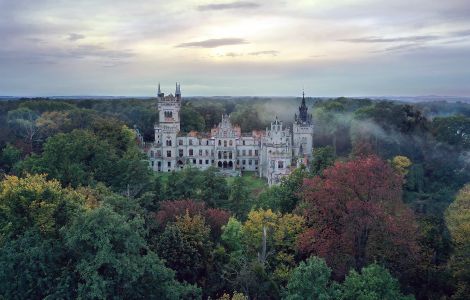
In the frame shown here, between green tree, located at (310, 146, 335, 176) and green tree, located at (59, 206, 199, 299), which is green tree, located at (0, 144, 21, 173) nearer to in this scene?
green tree, located at (310, 146, 335, 176)

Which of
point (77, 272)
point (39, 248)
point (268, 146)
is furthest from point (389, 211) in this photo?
point (268, 146)

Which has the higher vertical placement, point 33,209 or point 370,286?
point 33,209

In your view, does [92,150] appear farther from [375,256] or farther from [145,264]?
[375,256]

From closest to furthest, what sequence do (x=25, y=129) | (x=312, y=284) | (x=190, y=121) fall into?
(x=312, y=284) < (x=25, y=129) < (x=190, y=121)

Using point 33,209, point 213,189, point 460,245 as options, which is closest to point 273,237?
point 460,245

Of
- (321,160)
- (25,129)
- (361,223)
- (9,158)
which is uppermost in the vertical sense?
(25,129)

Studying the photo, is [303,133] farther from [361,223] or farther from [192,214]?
[361,223]

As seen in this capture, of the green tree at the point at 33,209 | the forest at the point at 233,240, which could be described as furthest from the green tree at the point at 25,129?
the green tree at the point at 33,209
